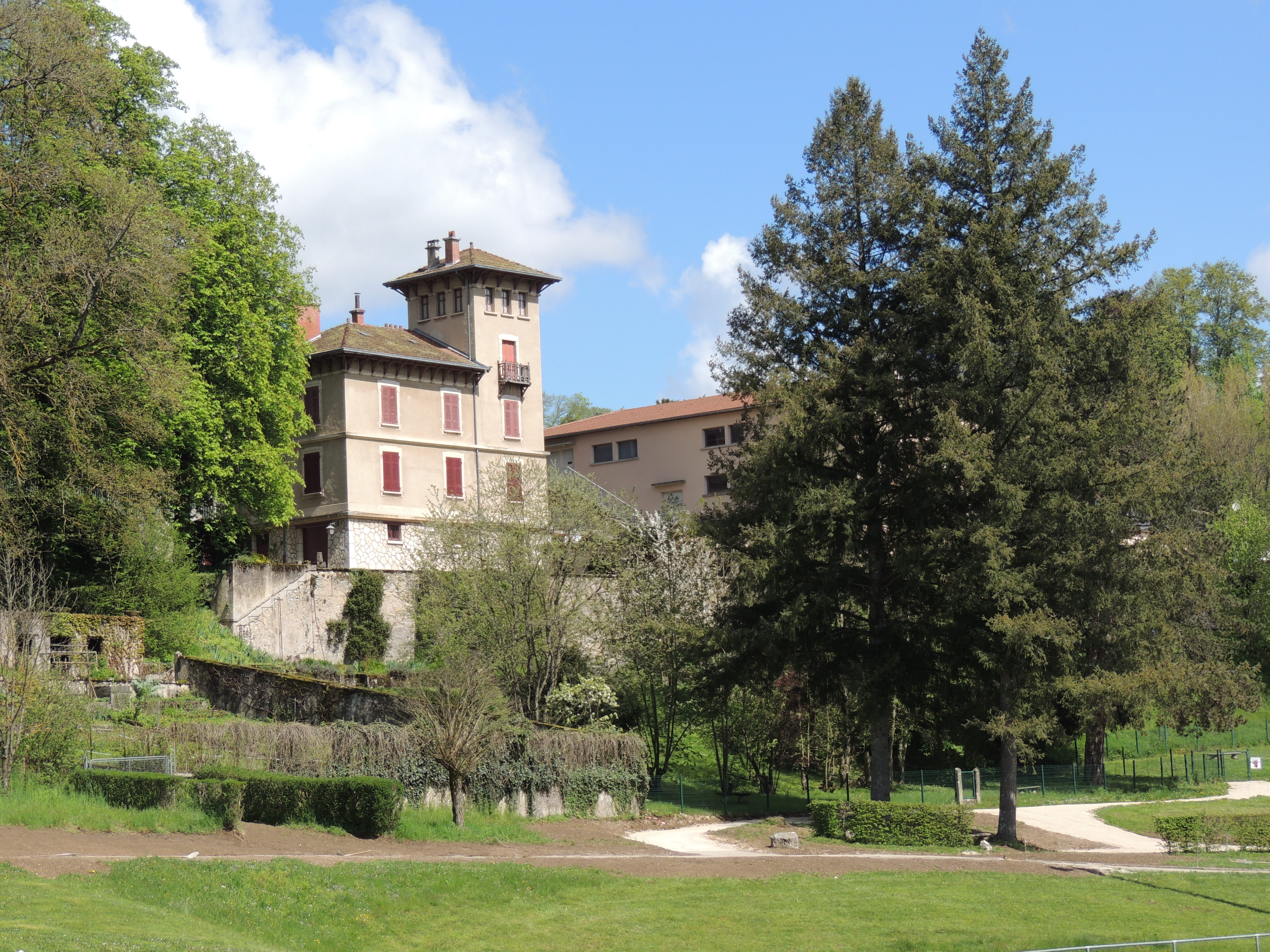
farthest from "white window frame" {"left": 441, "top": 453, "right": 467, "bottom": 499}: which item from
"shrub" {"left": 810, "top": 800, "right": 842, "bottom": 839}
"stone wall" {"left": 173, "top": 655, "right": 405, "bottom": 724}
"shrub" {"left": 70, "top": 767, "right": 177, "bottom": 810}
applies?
"shrub" {"left": 70, "top": 767, "right": 177, "bottom": 810}

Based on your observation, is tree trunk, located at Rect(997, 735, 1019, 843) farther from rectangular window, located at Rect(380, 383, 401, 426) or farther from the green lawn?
rectangular window, located at Rect(380, 383, 401, 426)

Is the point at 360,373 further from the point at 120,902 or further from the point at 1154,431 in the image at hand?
the point at 120,902

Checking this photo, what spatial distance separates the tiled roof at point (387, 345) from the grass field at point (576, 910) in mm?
30127

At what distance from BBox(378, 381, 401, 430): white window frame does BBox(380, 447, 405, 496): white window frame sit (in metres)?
0.86

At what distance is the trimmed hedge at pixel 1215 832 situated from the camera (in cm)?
2825

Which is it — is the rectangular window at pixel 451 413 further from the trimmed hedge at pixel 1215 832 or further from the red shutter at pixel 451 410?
the trimmed hedge at pixel 1215 832

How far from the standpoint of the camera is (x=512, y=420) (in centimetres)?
5334

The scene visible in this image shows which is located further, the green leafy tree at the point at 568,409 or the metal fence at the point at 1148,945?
the green leafy tree at the point at 568,409

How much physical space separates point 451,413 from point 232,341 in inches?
543

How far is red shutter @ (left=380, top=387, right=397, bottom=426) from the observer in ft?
160

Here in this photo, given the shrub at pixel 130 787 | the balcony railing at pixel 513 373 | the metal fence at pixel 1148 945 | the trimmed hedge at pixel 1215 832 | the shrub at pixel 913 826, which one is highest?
the balcony railing at pixel 513 373

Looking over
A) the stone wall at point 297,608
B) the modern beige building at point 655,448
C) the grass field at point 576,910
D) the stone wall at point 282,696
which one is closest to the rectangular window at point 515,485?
the stone wall at point 297,608

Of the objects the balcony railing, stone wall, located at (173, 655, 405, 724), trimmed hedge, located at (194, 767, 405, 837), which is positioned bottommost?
trimmed hedge, located at (194, 767, 405, 837)

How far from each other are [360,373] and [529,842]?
2690cm
